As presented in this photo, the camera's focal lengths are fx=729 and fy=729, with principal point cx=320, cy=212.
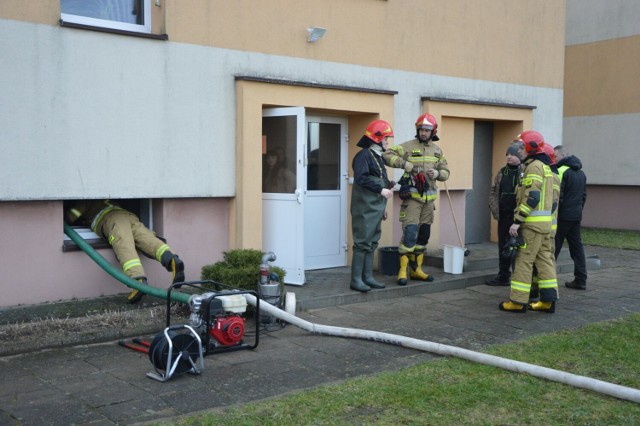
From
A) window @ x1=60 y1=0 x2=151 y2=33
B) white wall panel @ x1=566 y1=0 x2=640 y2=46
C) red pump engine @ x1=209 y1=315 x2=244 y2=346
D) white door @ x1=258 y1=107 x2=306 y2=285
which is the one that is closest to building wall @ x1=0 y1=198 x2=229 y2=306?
white door @ x1=258 y1=107 x2=306 y2=285

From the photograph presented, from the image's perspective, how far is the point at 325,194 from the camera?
10.9 m

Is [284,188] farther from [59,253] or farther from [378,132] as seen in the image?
[59,253]

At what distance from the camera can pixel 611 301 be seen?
9.59 meters

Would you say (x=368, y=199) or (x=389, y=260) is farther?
(x=389, y=260)

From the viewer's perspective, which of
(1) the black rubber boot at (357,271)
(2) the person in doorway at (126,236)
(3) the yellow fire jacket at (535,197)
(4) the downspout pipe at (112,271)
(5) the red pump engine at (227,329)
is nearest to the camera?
(5) the red pump engine at (227,329)

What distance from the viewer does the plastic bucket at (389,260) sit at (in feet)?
34.0

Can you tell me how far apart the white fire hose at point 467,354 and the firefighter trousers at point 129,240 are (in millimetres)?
1537

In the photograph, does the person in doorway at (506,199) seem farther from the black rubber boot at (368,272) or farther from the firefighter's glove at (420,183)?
the black rubber boot at (368,272)

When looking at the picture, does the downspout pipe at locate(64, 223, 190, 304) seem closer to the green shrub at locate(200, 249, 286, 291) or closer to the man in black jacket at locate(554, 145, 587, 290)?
the green shrub at locate(200, 249, 286, 291)

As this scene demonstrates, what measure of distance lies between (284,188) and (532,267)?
130 inches

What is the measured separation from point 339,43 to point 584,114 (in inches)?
445

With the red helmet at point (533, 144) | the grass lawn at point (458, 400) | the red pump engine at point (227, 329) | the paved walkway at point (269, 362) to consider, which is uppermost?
the red helmet at point (533, 144)

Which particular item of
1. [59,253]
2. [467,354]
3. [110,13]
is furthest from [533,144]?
[59,253]

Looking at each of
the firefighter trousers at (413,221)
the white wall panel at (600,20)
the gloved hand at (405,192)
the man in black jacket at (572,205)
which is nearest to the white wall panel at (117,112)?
the gloved hand at (405,192)
